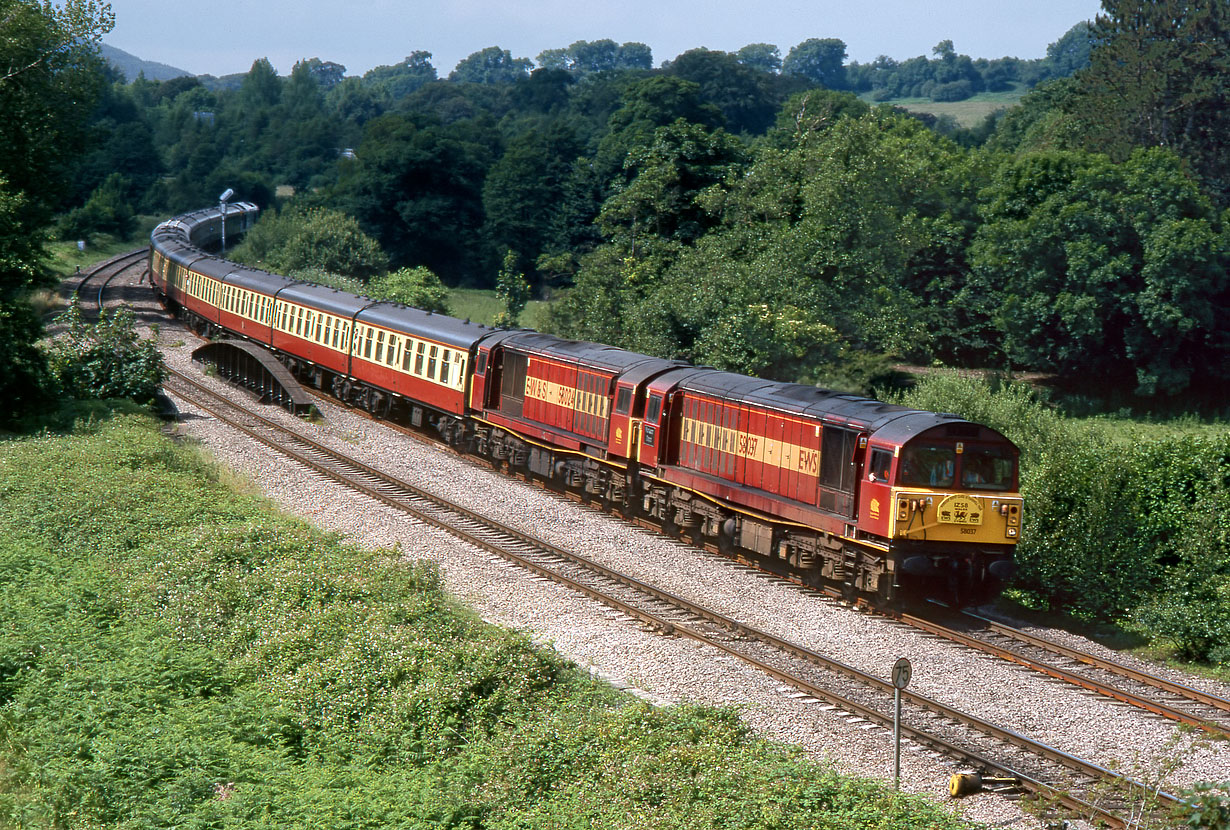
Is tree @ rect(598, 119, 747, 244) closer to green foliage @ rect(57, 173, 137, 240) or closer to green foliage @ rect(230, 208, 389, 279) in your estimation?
green foliage @ rect(230, 208, 389, 279)

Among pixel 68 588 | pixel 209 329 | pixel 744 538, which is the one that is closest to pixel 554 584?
pixel 744 538

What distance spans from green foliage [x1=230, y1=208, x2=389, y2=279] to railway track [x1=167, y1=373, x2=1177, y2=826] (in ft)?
136

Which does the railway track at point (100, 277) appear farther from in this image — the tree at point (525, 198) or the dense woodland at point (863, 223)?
the tree at point (525, 198)

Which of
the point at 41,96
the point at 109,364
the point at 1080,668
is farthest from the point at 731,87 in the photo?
the point at 1080,668

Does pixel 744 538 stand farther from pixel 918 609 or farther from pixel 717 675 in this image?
pixel 717 675

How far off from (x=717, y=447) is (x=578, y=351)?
580 cm

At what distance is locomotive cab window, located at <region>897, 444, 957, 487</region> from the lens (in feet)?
59.0

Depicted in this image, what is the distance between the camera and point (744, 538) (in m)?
21.5

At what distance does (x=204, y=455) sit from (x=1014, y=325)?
34.9 m

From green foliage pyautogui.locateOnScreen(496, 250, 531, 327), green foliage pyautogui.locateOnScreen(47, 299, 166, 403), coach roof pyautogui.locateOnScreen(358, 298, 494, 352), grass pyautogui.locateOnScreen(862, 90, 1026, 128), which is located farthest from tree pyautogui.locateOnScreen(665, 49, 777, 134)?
green foliage pyautogui.locateOnScreen(47, 299, 166, 403)

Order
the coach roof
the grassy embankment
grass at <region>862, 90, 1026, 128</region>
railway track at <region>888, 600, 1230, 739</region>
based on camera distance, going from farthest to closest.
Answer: grass at <region>862, 90, 1026, 128</region>
the coach roof
railway track at <region>888, 600, 1230, 739</region>
the grassy embankment

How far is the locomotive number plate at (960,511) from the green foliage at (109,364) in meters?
23.0

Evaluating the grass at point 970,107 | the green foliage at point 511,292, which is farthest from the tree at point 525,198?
the grass at point 970,107

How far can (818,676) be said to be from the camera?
1497 centimetres
